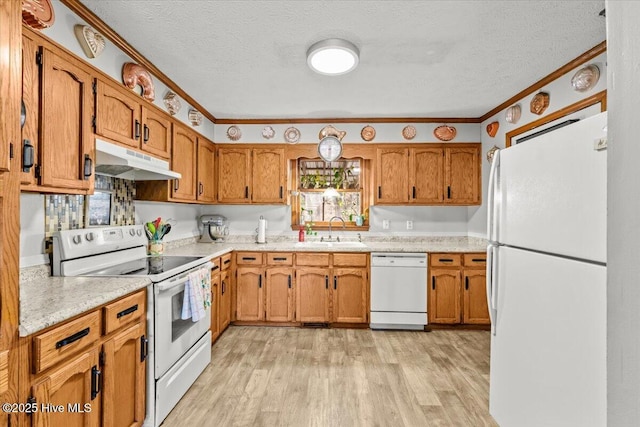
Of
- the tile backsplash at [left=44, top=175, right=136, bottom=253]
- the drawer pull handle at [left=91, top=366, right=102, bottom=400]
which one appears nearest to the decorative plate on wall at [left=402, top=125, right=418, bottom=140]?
the tile backsplash at [left=44, top=175, right=136, bottom=253]

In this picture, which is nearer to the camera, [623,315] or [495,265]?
[623,315]

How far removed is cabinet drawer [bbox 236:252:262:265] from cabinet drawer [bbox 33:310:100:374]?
6.87 feet

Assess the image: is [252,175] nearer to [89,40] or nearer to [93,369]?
[89,40]

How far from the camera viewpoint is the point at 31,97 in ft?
4.90

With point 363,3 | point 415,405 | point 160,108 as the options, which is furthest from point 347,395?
point 160,108

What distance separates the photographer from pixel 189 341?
2.31 meters

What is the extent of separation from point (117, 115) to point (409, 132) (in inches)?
119

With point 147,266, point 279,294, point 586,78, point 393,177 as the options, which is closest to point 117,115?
point 147,266

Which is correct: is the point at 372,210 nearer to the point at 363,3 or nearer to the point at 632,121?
the point at 363,3

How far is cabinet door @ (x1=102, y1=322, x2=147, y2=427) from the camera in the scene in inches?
60.2

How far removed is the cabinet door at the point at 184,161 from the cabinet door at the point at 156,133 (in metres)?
0.12

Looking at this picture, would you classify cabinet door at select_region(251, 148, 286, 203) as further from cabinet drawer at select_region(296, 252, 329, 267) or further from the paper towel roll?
cabinet drawer at select_region(296, 252, 329, 267)

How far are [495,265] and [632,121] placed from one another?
1444 mm

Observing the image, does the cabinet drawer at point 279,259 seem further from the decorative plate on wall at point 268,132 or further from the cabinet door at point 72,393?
the cabinet door at point 72,393
